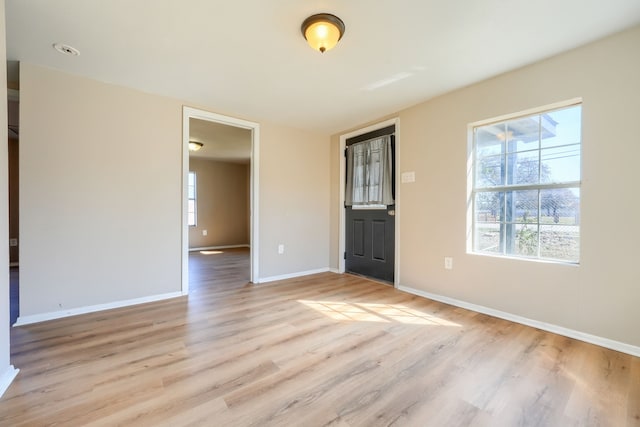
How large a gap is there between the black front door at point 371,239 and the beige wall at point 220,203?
4.18 m

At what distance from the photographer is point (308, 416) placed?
4.33ft

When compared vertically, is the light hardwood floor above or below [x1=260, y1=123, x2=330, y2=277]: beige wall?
below

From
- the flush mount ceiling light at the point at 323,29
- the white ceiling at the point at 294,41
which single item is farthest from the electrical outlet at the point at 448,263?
the flush mount ceiling light at the point at 323,29

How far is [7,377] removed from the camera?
5.01 ft

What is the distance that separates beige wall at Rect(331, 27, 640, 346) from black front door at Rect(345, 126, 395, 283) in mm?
535

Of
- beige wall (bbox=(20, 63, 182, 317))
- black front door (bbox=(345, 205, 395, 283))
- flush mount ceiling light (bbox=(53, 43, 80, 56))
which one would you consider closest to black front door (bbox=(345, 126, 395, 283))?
black front door (bbox=(345, 205, 395, 283))

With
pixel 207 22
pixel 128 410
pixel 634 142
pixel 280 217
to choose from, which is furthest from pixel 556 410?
pixel 280 217

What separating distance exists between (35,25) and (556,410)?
153 inches

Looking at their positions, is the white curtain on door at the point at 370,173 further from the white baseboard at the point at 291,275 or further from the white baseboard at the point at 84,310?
the white baseboard at the point at 84,310

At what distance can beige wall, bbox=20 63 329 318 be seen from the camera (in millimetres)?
2367

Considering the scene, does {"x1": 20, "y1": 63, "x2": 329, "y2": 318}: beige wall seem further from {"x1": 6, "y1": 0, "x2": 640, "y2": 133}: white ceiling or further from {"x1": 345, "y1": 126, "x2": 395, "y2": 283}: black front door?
{"x1": 345, "y1": 126, "x2": 395, "y2": 283}: black front door

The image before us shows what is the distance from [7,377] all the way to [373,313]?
2.52 metres

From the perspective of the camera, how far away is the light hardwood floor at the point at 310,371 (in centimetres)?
133

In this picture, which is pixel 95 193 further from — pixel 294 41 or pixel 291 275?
pixel 291 275
